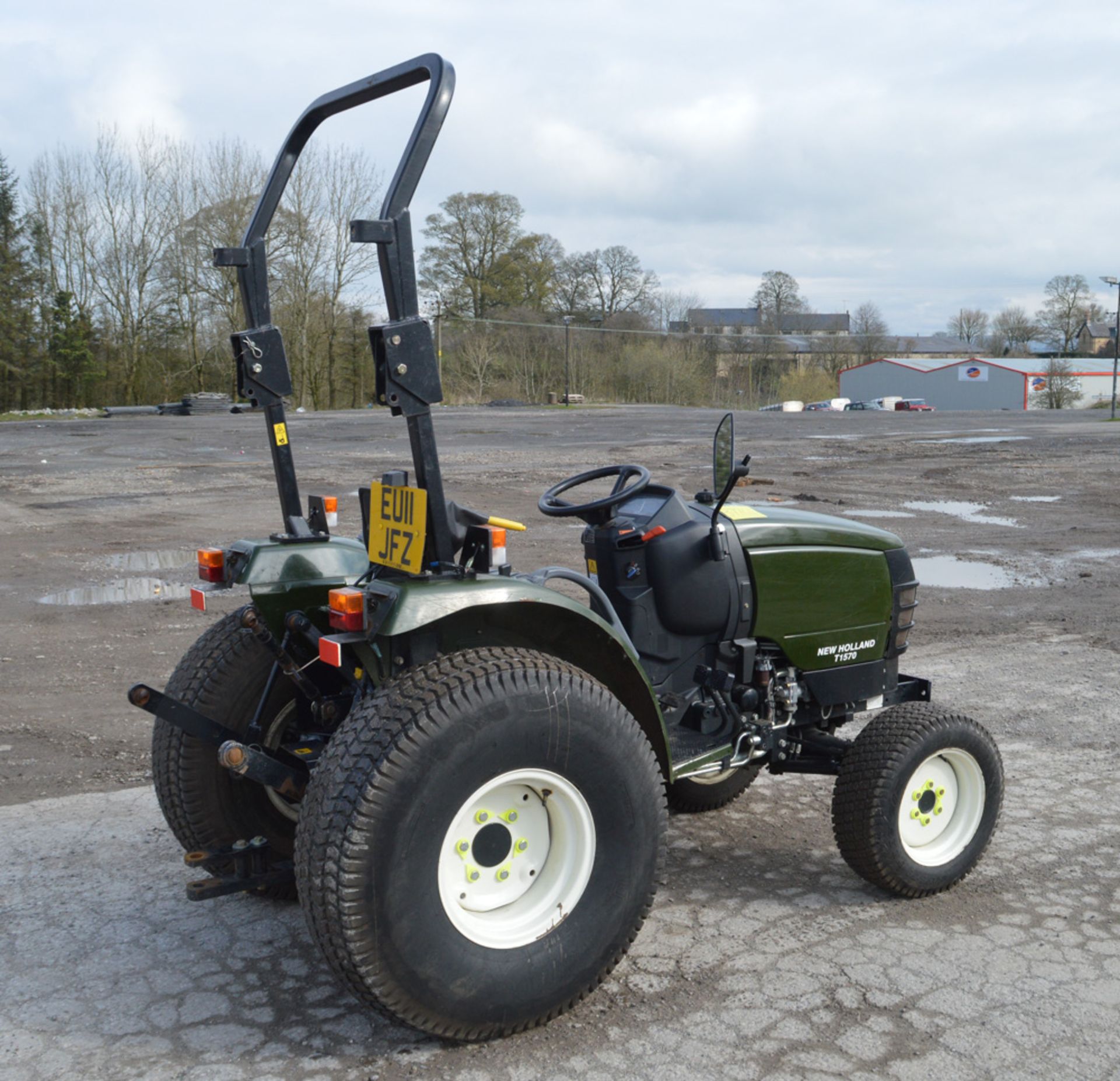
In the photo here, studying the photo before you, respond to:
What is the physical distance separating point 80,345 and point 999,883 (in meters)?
50.6

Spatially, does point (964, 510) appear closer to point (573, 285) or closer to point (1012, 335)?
point (573, 285)

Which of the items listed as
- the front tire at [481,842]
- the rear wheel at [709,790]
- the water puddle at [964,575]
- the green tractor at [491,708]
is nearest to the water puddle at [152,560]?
the water puddle at [964,575]

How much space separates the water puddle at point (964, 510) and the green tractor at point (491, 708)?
10.3 meters

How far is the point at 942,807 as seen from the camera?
12.4 feet

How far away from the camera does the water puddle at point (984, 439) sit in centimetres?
2691

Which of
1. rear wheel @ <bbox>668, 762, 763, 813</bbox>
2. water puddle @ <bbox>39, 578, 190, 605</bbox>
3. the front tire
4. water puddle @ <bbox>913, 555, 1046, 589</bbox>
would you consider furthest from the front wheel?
water puddle @ <bbox>39, 578, 190, 605</bbox>

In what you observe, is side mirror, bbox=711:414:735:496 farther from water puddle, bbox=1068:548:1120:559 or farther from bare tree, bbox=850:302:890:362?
bare tree, bbox=850:302:890:362

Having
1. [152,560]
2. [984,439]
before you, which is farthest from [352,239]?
[984,439]

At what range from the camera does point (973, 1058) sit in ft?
9.06

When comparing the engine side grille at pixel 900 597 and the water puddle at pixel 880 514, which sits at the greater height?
the engine side grille at pixel 900 597

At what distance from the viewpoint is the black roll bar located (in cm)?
259

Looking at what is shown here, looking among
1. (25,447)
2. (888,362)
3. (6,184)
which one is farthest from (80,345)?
(888,362)

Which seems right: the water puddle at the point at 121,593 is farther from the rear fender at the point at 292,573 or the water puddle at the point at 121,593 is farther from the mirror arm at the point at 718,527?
the mirror arm at the point at 718,527

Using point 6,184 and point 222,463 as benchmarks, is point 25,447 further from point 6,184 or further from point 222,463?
point 6,184
